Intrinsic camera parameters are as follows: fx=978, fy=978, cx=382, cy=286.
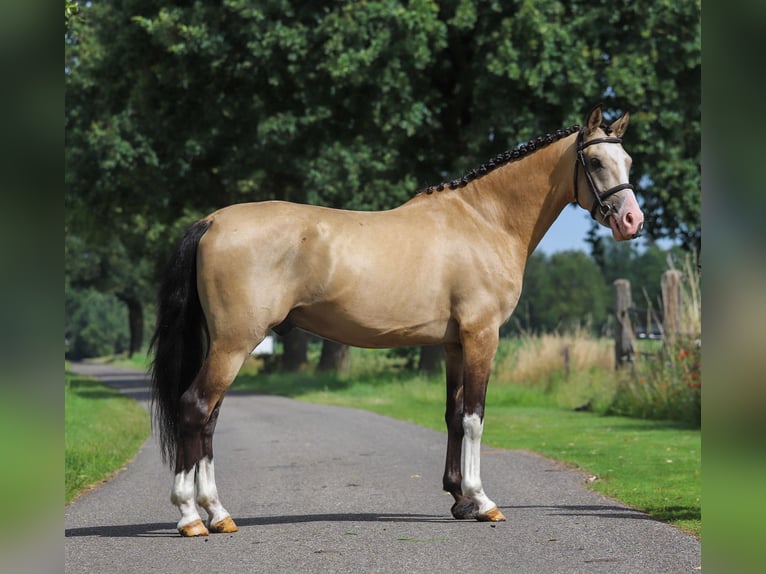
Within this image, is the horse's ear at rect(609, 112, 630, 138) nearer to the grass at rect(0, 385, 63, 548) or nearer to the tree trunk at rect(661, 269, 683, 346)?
the grass at rect(0, 385, 63, 548)

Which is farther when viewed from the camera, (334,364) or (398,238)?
(334,364)

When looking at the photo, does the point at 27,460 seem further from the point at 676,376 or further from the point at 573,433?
the point at 676,376

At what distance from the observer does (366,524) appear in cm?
652

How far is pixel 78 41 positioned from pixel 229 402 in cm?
1641

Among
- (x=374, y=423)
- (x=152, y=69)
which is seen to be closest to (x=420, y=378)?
(x=374, y=423)

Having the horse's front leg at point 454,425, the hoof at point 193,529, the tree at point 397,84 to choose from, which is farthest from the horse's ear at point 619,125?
the tree at point 397,84

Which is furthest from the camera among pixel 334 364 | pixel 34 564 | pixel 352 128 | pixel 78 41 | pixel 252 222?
pixel 78 41

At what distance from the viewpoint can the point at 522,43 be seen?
68.1 ft

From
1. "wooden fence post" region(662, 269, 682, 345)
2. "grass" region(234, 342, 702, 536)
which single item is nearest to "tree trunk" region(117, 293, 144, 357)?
"grass" region(234, 342, 702, 536)

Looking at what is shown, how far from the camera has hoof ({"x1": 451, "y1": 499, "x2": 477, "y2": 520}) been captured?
21.9 feet

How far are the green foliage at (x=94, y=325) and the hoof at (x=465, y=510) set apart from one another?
3126 inches

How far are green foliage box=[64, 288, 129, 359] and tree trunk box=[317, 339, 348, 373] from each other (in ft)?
188

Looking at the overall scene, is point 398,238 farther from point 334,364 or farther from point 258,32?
point 334,364

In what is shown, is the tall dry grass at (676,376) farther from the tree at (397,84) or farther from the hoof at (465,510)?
the hoof at (465,510)
